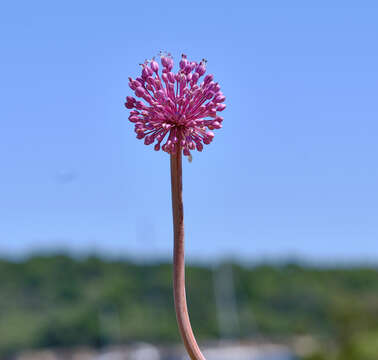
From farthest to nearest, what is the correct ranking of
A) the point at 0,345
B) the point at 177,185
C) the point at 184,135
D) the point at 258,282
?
the point at 258,282 → the point at 0,345 → the point at 184,135 → the point at 177,185

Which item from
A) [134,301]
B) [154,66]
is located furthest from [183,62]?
[134,301]

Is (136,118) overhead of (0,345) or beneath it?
overhead

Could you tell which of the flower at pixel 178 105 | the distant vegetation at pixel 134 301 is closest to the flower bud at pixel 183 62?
the flower at pixel 178 105

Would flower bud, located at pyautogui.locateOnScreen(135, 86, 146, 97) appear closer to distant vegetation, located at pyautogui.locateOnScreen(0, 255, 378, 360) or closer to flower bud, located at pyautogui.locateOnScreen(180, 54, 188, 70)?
flower bud, located at pyautogui.locateOnScreen(180, 54, 188, 70)

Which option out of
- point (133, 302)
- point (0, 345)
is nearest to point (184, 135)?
point (0, 345)

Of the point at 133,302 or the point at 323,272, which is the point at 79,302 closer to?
the point at 133,302

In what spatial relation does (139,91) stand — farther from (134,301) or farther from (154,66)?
(134,301)
